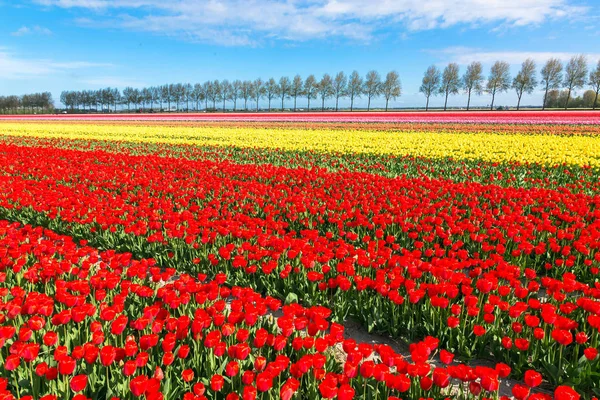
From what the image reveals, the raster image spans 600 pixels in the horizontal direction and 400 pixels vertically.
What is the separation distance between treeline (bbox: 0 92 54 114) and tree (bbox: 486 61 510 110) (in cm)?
10116

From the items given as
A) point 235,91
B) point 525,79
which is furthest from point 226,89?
point 525,79

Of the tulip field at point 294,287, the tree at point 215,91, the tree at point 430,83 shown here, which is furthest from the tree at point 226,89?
the tulip field at point 294,287

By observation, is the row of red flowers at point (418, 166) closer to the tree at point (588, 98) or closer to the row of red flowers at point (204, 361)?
the row of red flowers at point (204, 361)

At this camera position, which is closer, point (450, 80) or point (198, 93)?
point (450, 80)

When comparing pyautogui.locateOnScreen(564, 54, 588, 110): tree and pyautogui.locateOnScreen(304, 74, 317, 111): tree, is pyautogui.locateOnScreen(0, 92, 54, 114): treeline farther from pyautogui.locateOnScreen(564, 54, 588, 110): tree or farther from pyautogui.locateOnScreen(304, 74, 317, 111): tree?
pyautogui.locateOnScreen(564, 54, 588, 110): tree

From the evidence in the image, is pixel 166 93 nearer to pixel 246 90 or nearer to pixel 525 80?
pixel 246 90

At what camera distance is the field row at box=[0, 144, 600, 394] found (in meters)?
3.71

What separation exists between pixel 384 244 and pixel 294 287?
1.77 metres

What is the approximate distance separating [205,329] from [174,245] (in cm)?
246

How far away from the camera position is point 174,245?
579 cm

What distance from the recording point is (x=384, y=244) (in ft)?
19.8

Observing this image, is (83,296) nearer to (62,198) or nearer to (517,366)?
(517,366)

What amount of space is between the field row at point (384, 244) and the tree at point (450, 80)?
72.6m

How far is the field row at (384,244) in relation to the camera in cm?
371
